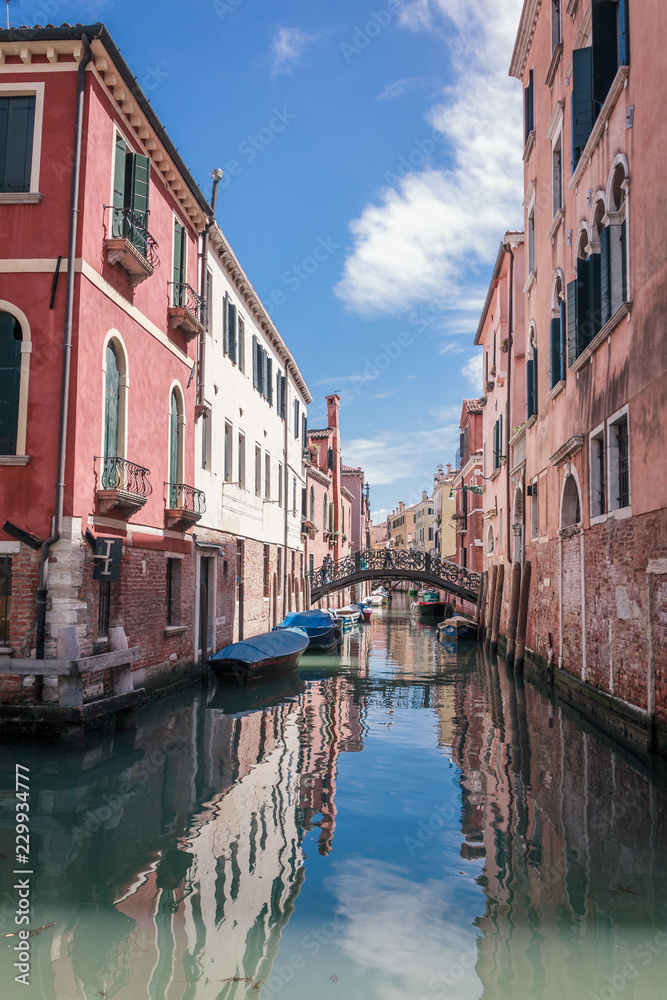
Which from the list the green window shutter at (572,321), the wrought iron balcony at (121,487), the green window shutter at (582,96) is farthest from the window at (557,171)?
the wrought iron balcony at (121,487)

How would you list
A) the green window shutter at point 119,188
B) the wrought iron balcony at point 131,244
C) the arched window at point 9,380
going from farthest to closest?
the green window shutter at point 119,188 < the wrought iron balcony at point 131,244 < the arched window at point 9,380

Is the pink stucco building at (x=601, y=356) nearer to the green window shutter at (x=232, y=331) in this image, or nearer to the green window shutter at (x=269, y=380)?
the green window shutter at (x=232, y=331)

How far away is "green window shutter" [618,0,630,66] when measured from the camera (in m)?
8.95

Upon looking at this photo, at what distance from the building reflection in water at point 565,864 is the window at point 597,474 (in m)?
2.93

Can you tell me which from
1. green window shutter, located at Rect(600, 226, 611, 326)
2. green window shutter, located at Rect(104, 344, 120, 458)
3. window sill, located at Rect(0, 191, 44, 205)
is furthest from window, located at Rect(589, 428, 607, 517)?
window sill, located at Rect(0, 191, 44, 205)

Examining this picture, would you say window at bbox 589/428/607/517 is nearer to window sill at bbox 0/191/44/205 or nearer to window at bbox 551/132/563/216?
window at bbox 551/132/563/216

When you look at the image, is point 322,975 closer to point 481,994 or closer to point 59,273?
point 481,994

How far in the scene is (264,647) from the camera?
1405cm

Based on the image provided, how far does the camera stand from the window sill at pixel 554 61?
13127 millimetres

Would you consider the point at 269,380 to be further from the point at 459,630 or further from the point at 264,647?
the point at 459,630

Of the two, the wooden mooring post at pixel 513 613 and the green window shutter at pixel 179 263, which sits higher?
the green window shutter at pixel 179 263

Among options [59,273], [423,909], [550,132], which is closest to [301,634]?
[59,273]

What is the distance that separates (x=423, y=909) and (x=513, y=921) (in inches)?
19.9

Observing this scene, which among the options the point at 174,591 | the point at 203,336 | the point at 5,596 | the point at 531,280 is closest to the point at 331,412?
the point at 531,280
